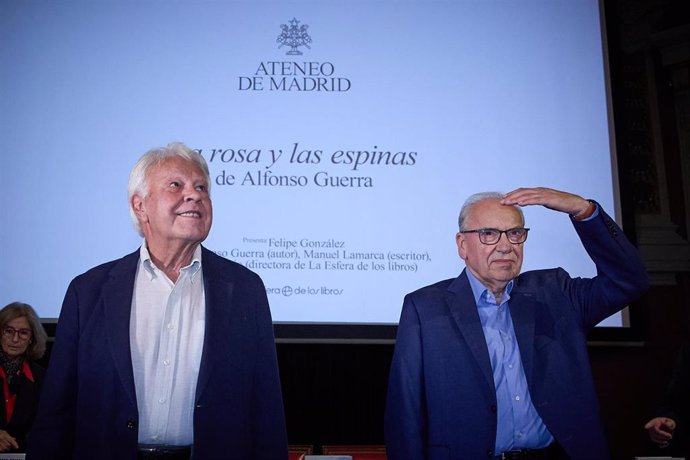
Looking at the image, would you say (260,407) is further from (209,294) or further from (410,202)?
(410,202)

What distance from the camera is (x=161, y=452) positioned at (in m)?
2.11

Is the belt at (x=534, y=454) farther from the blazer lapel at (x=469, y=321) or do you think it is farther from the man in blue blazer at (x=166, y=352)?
the man in blue blazer at (x=166, y=352)

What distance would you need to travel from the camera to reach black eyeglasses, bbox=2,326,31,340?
3770 mm

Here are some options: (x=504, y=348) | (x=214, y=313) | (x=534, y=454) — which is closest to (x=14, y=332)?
(x=214, y=313)

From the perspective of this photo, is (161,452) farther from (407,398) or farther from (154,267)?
(407,398)

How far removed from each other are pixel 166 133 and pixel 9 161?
0.90 meters

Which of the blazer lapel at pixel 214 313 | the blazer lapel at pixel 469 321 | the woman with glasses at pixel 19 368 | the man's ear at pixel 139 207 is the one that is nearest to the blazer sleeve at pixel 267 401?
the blazer lapel at pixel 214 313

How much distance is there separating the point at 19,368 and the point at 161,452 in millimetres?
2204

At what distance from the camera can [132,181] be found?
7.91 feet

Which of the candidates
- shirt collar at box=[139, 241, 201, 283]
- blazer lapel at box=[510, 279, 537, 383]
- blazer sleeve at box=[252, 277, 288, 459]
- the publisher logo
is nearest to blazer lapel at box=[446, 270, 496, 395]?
blazer lapel at box=[510, 279, 537, 383]

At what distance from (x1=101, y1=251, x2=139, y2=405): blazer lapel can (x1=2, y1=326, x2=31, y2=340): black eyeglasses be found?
178 centimetres

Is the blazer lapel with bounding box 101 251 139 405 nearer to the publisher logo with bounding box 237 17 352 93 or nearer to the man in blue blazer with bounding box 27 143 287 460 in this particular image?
the man in blue blazer with bounding box 27 143 287 460

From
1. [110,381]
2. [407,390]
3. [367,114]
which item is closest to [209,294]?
[110,381]

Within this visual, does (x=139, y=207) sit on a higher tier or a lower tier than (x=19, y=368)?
higher
